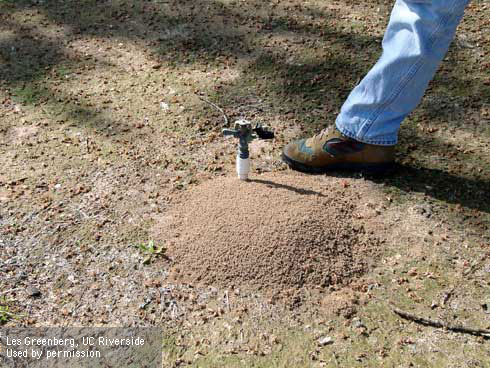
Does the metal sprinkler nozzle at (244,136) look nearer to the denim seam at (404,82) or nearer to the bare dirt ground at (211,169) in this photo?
the bare dirt ground at (211,169)

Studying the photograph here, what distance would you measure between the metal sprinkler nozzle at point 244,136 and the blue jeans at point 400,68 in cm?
53

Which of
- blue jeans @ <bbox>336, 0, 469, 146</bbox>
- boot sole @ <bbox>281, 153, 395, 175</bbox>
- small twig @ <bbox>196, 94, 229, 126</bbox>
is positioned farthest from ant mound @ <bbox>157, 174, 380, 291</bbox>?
small twig @ <bbox>196, 94, 229, 126</bbox>

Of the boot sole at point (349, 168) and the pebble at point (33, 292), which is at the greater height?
the boot sole at point (349, 168)

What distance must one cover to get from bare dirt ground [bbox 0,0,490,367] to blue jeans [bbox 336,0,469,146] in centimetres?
31

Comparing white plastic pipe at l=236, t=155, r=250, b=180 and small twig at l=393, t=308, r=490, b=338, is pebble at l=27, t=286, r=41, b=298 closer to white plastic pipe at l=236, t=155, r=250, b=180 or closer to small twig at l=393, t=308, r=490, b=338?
white plastic pipe at l=236, t=155, r=250, b=180

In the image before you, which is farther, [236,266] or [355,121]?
[355,121]

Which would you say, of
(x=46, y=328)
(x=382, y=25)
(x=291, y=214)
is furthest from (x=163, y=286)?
(x=382, y=25)

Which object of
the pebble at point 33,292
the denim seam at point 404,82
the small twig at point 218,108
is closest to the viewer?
the pebble at point 33,292

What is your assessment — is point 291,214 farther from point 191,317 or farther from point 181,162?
point 181,162

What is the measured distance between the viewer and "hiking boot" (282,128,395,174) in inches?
121

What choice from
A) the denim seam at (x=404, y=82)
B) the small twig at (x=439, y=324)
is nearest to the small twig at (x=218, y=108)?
the denim seam at (x=404, y=82)

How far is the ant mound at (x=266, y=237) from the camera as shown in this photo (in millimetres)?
2479

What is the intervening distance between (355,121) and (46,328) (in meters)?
1.85

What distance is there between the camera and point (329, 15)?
16.0 ft
